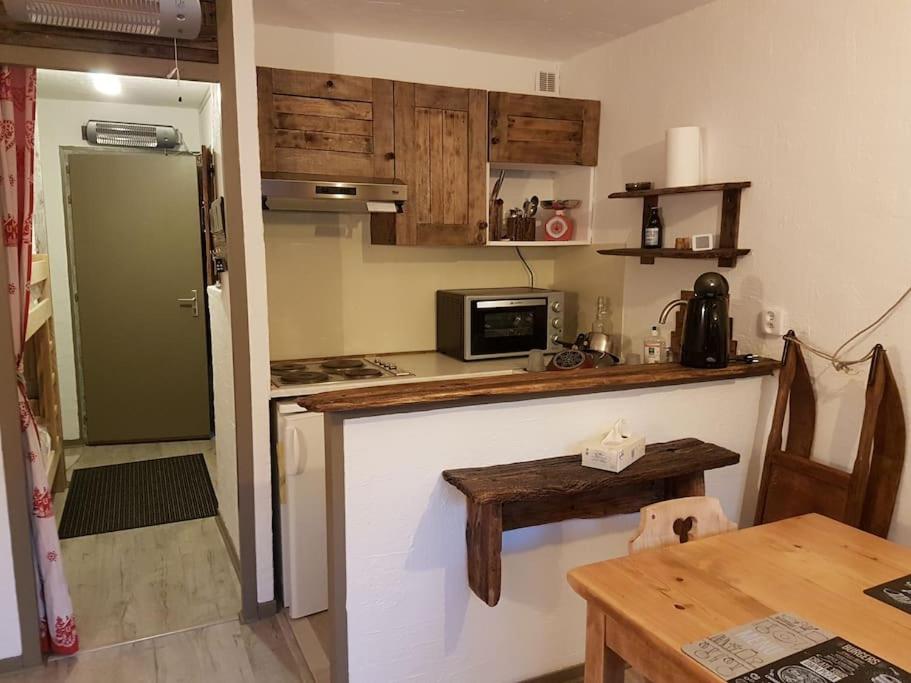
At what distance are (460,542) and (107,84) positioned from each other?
352cm

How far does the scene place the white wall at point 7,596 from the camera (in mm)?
2162

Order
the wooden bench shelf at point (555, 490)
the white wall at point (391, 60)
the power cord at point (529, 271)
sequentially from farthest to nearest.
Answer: the power cord at point (529, 271) < the white wall at point (391, 60) < the wooden bench shelf at point (555, 490)

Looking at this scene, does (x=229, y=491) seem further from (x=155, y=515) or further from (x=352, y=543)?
(x=352, y=543)

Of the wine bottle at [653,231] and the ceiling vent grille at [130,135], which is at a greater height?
the ceiling vent grille at [130,135]

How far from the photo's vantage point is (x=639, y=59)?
9.86 feet

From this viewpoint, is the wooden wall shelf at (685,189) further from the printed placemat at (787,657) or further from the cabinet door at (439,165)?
the printed placemat at (787,657)

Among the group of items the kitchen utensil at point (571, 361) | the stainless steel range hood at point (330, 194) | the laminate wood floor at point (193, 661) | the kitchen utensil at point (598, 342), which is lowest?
the laminate wood floor at point (193, 661)

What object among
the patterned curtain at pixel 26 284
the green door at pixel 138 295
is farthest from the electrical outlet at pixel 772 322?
the green door at pixel 138 295

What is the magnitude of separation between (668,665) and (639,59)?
2586mm

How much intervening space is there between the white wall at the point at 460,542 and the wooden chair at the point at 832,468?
0.23 metres

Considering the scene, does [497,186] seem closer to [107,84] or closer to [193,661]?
[107,84]

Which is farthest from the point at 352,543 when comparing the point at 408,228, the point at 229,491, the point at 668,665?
the point at 408,228

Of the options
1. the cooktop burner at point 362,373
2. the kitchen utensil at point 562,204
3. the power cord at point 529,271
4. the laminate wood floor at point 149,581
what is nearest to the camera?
the laminate wood floor at point 149,581

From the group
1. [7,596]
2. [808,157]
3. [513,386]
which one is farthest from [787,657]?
[7,596]
